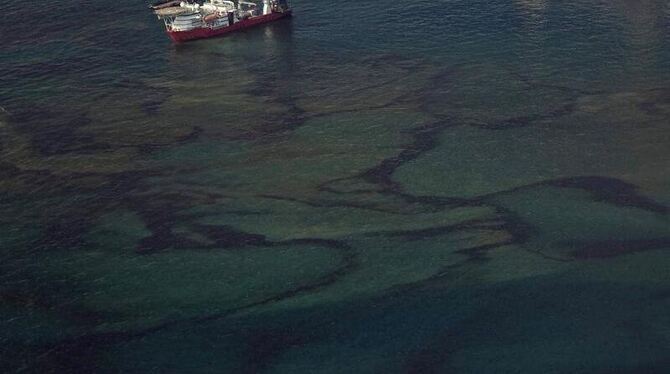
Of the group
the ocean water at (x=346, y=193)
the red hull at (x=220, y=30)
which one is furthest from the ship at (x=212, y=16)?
the ocean water at (x=346, y=193)

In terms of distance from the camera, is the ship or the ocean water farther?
the ship

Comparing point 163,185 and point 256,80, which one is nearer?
point 163,185

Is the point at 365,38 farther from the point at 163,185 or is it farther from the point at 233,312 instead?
the point at 233,312

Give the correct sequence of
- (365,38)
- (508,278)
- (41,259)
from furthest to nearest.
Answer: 1. (365,38)
2. (41,259)
3. (508,278)

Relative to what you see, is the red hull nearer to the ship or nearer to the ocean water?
the ship

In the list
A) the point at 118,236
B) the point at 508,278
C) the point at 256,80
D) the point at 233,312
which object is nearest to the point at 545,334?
the point at 508,278

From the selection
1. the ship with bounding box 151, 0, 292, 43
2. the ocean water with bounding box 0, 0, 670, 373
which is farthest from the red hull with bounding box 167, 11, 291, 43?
the ocean water with bounding box 0, 0, 670, 373

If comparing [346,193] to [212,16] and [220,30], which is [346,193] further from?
[212,16]
